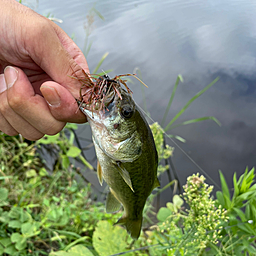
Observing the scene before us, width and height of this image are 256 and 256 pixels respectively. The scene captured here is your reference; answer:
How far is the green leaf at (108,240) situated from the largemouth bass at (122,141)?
1.18m

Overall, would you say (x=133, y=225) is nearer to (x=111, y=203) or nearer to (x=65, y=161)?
(x=111, y=203)

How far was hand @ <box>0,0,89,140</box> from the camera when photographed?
4.93 ft

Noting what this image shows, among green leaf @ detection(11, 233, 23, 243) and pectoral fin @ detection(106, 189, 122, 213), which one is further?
green leaf @ detection(11, 233, 23, 243)

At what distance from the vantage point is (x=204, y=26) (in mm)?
7113

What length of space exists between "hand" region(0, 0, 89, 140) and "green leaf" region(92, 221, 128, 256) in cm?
152

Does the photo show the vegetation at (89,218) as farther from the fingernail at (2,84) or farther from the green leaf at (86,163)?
the fingernail at (2,84)

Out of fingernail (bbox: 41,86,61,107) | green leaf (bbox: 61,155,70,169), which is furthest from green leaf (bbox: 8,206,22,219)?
fingernail (bbox: 41,86,61,107)

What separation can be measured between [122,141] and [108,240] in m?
1.71

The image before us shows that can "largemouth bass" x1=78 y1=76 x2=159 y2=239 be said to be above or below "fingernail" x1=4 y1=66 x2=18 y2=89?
below

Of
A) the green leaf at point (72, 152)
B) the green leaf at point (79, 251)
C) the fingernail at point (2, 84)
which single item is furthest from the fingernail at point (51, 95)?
the green leaf at point (72, 152)

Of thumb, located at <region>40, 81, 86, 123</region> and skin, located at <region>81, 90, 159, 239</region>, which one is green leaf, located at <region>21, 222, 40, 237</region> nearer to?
skin, located at <region>81, 90, 159, 239</region>

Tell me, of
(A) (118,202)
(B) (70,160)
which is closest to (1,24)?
(A) (118,202)

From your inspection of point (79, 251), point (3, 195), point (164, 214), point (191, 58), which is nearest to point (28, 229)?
point (3, 195)

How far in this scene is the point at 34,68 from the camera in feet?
6.29
